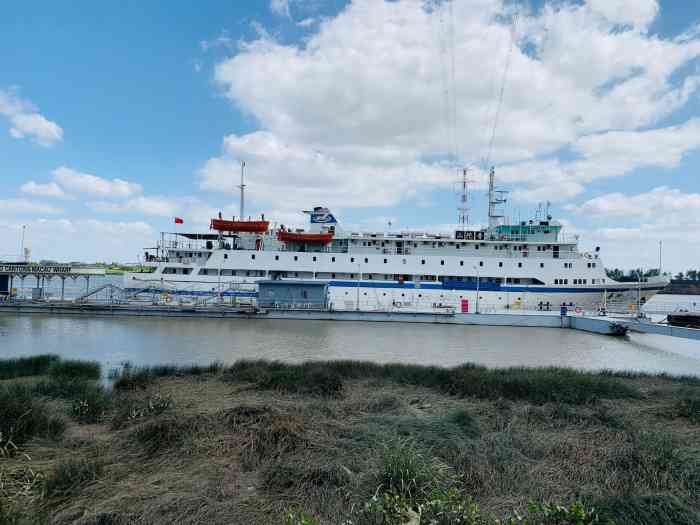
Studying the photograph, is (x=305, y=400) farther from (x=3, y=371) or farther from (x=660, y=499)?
(x=3, y=371)

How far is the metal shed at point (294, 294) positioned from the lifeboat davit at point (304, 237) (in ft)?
15.3

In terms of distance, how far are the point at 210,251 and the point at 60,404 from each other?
28039mm

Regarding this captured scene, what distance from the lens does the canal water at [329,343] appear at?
1545cm

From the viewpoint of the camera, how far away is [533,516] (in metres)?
3.46

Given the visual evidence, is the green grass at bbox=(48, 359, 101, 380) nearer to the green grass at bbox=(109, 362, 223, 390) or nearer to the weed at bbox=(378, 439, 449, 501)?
the green grass at bbox=(109, 362, 223, 390)

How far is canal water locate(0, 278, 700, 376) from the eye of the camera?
15.5 m

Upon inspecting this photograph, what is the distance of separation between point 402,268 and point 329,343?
14.9 meters

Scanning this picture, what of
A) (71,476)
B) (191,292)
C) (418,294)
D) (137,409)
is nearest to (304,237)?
(191,292)

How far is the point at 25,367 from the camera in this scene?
10773mm

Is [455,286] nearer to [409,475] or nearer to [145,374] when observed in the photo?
[145,374]

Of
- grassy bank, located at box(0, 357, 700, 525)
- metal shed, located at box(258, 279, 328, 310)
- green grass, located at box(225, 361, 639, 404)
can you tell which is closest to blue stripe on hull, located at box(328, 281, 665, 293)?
metal shed, located at box(258, 279, 328, 310)

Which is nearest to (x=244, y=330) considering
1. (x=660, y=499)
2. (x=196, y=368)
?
(x=196, y=368)

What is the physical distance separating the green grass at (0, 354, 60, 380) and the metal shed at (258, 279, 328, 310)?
18.2 m

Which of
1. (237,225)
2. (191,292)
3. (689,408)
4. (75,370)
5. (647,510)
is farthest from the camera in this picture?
(237,225)
